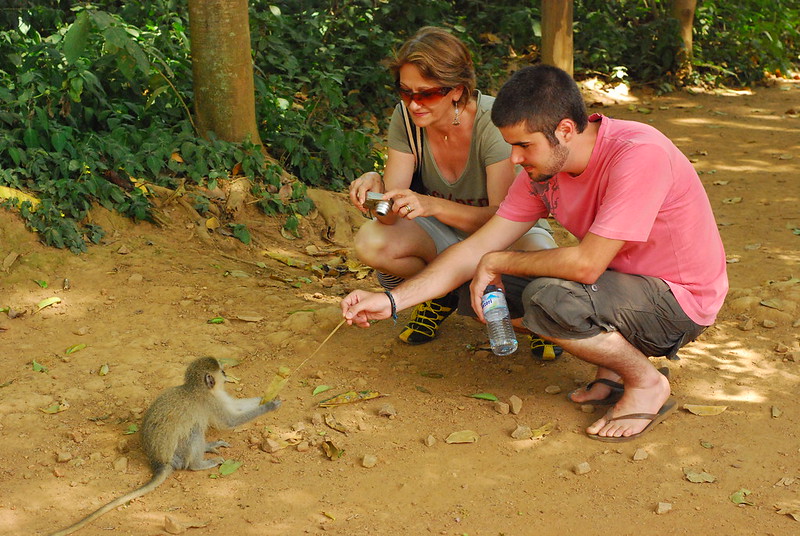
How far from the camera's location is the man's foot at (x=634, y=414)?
3617 millimetres

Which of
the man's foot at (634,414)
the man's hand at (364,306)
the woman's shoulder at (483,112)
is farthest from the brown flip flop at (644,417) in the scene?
the woman's shoulder at (483,112)

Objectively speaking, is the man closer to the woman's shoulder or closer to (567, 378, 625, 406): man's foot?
(567, 378, 625, 406): man's foot

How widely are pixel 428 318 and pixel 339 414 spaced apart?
89cm

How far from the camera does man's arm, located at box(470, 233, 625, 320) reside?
335 cm

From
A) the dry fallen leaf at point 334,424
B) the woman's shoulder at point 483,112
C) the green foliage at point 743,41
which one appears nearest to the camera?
the dry fallen leaf at point 334,424

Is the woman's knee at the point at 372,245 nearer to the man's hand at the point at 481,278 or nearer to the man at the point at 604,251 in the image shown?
the man at the point at 604,251

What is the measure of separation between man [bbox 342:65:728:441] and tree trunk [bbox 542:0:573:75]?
19.5 feet

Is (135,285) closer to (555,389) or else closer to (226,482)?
(226,482)

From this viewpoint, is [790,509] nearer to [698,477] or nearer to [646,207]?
[698,477]

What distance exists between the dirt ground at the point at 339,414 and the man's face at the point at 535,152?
1.17 m

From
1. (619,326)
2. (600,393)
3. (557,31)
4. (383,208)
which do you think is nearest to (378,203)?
(383,208)

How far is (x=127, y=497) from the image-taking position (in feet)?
10.7

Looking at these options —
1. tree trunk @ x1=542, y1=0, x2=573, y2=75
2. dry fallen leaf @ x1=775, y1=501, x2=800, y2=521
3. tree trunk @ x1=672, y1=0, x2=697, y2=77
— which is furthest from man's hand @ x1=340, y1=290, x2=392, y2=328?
tree trunk @ x1=672, y1=0, x2=697, y2=77

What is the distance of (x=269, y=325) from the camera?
4.78 meters
